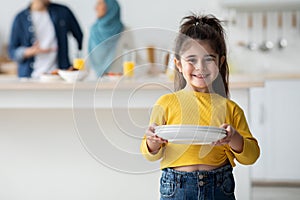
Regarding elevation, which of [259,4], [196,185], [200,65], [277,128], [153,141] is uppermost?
[259,4]

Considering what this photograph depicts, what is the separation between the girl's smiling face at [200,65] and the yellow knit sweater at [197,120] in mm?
46

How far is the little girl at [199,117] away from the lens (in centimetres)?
158

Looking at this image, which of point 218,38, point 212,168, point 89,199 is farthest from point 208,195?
point 89,199

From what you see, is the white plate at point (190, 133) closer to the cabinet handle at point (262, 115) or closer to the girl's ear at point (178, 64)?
the girl's ear at point (178, 64)

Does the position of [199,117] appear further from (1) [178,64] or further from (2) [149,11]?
(2) [149,11]

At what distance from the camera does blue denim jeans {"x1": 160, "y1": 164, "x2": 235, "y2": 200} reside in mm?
1623

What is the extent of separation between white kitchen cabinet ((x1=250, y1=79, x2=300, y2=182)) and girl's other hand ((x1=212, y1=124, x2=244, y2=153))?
2946 mm

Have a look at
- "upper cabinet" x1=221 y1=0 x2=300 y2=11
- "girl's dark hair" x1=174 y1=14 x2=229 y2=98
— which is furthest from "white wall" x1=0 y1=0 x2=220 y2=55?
"girl's dark hair" x1=174 y1=14 x2=229 y2=98

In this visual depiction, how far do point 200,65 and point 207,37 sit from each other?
0.32ft

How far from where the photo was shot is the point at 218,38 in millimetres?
1610

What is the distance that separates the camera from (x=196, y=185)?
64.0 inches

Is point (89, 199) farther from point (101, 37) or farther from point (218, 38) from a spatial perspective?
point (218, 38)

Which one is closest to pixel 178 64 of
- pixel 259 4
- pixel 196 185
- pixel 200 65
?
pixel 200 65

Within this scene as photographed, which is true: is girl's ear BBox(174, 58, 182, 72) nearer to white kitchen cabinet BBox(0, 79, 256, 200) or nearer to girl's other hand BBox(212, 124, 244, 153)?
girl's other hand BBox(212, 124, 244, 153)
